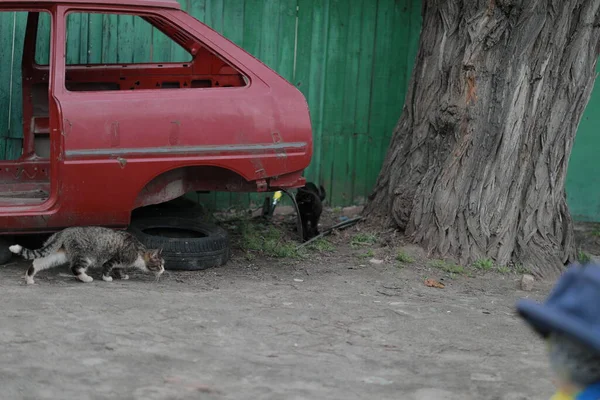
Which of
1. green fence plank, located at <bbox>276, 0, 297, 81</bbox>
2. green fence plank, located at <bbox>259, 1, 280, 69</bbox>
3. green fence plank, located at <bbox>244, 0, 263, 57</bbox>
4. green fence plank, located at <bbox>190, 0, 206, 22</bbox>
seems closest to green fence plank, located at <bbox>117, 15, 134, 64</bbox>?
green fence plank, located at <bbox>190, 0, 206, 22</bbox>

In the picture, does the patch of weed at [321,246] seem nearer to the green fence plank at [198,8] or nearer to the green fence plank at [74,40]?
the green fence plank at [198,8]

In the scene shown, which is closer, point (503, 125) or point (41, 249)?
point (41, 249)

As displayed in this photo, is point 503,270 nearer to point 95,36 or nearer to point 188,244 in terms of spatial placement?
point 188,244

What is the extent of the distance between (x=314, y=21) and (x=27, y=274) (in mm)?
4046

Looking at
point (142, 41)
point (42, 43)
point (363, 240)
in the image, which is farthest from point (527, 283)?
point (42, 43)

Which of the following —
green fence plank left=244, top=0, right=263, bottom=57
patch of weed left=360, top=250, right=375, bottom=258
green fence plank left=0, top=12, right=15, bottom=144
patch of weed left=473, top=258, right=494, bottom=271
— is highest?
green fence plank left=244, top=0, right=263, bottom=57

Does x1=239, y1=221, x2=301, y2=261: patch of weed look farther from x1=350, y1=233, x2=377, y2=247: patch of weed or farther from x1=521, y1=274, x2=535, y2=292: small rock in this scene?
x1=521, y1=274, x2=535, y2=292: small rock

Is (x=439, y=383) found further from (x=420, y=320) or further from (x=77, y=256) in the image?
(x=77, y=256)

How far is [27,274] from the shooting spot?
612 centimetres

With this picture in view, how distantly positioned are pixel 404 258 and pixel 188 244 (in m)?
1.87

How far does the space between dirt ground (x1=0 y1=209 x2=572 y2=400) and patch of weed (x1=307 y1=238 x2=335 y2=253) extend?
46 cm

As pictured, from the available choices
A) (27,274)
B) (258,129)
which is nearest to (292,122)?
(258,129)

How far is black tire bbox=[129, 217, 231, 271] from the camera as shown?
21.9 ft

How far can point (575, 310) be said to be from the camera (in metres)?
2.46
